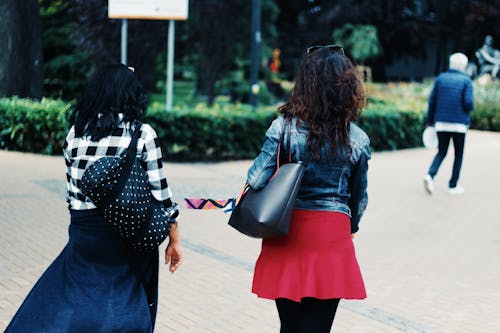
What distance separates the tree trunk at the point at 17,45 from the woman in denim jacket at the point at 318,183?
12680 millimetres

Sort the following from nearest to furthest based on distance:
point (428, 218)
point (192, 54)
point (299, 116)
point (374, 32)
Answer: point (299, 116) → point (428, 218) → point (192, 54) → point (374, 32)

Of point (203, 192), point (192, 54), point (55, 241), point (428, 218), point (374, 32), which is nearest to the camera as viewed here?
point (55, 241)

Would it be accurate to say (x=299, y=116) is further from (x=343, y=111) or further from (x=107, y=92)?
(x=107, y=92)

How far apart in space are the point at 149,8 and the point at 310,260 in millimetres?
11607

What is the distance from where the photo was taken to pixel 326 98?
10.9ft

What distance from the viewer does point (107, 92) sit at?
338 centimetres

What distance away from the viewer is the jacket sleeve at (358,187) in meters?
3.44

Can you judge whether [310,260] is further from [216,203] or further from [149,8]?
[149,8]

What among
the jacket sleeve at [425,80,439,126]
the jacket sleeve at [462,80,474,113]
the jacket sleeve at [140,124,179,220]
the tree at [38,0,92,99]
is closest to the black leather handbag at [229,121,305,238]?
the jacket sleeve at [140,124,179,220]

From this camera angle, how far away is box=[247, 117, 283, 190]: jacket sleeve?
3307 millimetres

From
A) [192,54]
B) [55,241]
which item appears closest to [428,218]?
[55,241]

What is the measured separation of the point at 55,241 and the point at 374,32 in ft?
83.3

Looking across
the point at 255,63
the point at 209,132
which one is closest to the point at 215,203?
the point at 209,132

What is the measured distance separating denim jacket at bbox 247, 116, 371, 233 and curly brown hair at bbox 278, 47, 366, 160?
34 mm
